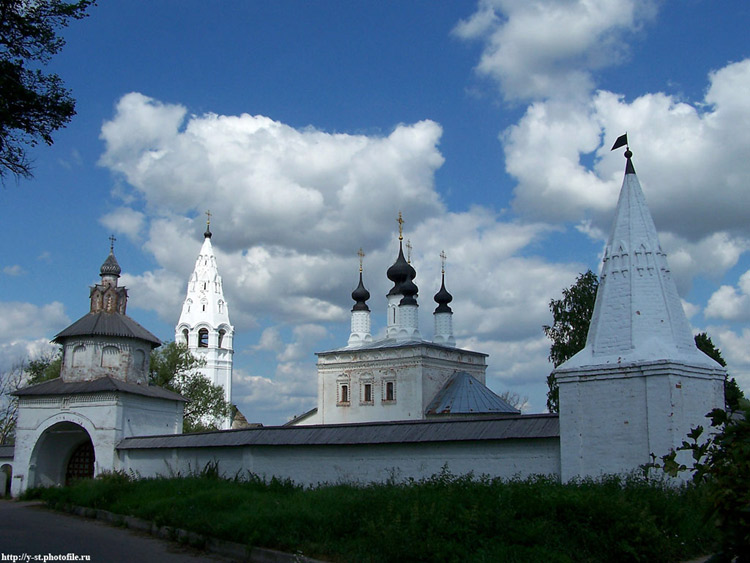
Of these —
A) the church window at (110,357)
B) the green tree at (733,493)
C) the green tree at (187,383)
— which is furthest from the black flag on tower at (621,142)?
the green tree at (187,383)

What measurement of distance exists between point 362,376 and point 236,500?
2236 cm

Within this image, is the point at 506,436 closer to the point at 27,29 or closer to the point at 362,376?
the point at 27,29

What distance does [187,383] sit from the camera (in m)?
34.2

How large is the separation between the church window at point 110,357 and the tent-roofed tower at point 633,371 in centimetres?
1559

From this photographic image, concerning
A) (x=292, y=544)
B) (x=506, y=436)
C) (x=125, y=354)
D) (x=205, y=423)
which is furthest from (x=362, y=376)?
(x=292, y=544)

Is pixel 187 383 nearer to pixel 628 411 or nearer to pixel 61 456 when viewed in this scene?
pixel 61 456

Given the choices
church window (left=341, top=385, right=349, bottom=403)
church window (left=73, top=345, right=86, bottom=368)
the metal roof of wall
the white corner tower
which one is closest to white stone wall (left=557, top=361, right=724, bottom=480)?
the metal roof of wall

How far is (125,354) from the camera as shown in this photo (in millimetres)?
22984

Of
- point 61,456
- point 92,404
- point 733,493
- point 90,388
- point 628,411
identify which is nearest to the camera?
point 733,493

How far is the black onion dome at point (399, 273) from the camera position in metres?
36.6

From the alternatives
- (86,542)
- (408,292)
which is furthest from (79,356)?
(408,292)

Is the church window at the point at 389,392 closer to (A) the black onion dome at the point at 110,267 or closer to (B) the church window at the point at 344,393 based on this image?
(B) the church window at the point at 344,393

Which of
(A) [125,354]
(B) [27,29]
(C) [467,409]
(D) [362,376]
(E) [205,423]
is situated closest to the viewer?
(B) [27,29]

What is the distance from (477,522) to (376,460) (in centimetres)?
582
